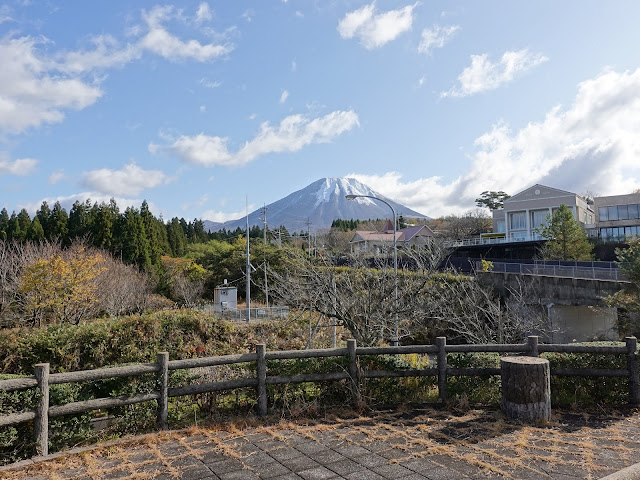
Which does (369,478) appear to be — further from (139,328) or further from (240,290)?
(240,290)

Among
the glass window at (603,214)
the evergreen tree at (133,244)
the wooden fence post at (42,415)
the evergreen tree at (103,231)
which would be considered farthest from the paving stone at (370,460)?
the glass window at (603,214)

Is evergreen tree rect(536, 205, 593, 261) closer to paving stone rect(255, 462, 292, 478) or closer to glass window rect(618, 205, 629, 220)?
glass window rect(618, 205, 629, 220)

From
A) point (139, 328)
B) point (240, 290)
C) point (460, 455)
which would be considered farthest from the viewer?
point (240, 290)

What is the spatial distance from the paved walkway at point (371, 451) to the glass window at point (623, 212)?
5428 cm

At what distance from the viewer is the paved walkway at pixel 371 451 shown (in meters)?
4.43

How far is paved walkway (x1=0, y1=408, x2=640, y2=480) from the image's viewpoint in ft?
14.5

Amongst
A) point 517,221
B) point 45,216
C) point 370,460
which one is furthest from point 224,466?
point 517,221

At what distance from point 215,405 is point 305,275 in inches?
274

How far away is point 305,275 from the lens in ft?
42.9

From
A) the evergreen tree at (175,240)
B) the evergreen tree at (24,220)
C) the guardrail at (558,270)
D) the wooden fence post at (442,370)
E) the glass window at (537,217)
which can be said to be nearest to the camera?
the wooden fence post at (442,370)

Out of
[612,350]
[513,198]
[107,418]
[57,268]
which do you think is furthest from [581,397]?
[513,198]

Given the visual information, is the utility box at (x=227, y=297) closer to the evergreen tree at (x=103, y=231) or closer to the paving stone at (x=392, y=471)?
the evergreen tree at (x=103, y=231)

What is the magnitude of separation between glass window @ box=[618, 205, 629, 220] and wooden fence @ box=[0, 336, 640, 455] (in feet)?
176

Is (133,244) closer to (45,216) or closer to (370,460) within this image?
(45,216)
